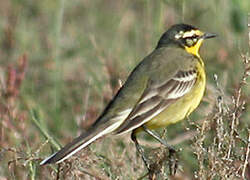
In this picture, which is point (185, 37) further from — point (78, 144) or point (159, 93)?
point (78, 144)

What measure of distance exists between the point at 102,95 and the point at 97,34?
231cm

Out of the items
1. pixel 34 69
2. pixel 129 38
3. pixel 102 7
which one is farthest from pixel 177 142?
pixel 102 7

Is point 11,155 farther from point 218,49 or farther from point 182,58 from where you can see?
point 218,49

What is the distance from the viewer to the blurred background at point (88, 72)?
480 cm

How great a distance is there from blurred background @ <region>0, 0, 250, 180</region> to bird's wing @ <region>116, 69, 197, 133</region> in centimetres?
22

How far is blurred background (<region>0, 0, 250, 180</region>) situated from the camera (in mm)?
4801

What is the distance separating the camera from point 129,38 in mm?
8250

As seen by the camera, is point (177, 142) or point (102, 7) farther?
point (102, 7)

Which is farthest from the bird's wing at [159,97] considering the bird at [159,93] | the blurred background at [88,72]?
the blurred background at [88,72]

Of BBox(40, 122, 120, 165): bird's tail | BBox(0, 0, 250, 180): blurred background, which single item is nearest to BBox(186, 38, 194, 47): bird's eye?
BBox(0, 0, 250, 180): blurred background

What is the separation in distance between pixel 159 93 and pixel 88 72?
1950 mm

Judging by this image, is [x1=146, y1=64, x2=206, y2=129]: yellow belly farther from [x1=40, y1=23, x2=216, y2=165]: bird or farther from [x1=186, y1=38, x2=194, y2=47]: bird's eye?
[x1=186, y1=38, x2=194, y2=47]: bird's eye

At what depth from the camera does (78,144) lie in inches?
170

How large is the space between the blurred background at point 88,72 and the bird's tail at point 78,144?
6 cm
